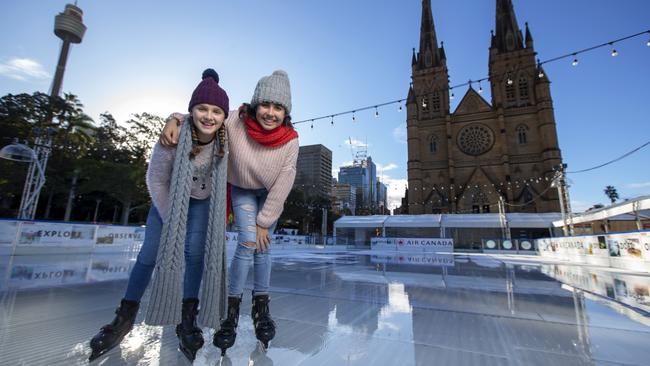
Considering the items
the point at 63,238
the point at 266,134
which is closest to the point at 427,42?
the point at 63,238

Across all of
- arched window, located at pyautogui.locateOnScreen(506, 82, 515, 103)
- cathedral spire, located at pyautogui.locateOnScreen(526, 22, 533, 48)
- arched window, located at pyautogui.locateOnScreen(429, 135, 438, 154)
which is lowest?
arched window, located at pyautogui.locateOnScreen(429, 135, 438, 154)

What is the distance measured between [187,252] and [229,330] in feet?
1.52

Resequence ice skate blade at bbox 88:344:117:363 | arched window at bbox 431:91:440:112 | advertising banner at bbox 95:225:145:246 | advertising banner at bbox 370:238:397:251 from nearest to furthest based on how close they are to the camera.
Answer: ice skate blade at bbox 88:344:117:363
advertising banner at bbox 95:225:145:246
advertising banner at bbox 370:238:397:251
arched window at bbox 431:91:440:112

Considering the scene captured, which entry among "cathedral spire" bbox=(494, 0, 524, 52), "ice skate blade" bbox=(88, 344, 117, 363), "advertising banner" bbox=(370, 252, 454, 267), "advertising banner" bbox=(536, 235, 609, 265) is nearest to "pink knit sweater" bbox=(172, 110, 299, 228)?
"ice skate blade" bbox=(88, 344, 117, 363)

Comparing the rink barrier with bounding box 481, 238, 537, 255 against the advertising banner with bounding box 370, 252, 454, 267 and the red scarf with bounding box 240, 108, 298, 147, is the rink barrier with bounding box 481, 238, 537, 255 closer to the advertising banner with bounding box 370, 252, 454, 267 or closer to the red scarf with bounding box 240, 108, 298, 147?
the advertising banner with bounding box 370, 252, 454, 267

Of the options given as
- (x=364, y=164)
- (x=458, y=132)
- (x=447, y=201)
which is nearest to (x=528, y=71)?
(x=458, y=132)

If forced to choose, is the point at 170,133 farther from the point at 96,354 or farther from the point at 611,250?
the point at 611,250

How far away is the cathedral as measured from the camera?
30.1 m

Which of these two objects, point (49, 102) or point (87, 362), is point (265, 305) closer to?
point (87, 362)

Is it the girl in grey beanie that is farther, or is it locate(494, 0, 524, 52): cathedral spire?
locate(494, 0, 524, 52): cathedral spire

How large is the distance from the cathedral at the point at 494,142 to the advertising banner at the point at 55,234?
2899 cm

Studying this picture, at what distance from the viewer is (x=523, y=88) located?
33.2m

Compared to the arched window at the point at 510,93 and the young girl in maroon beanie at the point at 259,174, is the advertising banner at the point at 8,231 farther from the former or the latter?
the arched window at the point at 510,93

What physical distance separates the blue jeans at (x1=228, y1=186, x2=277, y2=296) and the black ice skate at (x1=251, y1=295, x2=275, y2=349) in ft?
0.14
